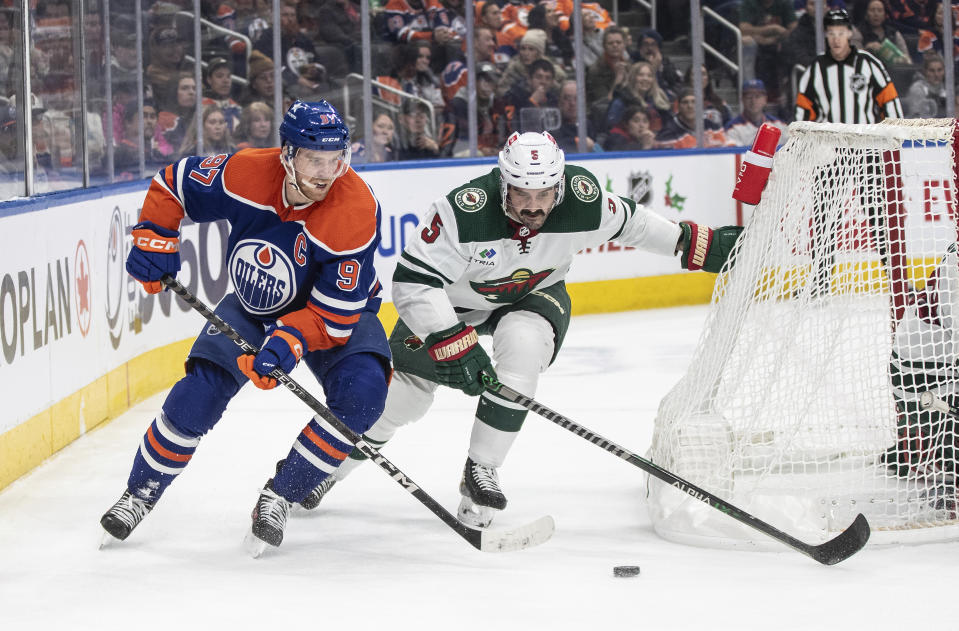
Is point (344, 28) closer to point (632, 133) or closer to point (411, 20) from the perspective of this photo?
point (411, 20)

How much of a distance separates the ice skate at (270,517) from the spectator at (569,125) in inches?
173

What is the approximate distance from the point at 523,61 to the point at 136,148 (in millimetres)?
2486

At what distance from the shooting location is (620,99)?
7188 mm

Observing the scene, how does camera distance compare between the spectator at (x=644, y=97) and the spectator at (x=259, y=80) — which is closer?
the spectator at (x=259, y=80)

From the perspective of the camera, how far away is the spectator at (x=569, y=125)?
7.03m

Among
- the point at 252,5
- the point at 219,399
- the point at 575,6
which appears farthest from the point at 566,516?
the point at 575,6

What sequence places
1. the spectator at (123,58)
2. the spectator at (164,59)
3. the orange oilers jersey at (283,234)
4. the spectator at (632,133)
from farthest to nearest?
1. the spectator at (632,133)
2. the spectator at (164,59)
3. the spectator at (123,58)
4. the orange oilers jersey at (283,234)

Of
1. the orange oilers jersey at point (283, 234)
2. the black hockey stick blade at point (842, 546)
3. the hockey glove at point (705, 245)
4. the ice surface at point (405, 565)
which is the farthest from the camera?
the hockey glove at point (705, 245)

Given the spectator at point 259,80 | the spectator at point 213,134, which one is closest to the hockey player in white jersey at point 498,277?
the spectator at point 213,134

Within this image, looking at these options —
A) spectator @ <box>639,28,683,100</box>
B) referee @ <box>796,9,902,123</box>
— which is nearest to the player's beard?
referee @ <box>796,9,902,123</box>

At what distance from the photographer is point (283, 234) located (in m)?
2.90

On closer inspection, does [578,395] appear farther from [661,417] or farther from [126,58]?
[126,58]

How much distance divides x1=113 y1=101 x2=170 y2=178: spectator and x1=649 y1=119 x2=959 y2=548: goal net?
2.65 meters

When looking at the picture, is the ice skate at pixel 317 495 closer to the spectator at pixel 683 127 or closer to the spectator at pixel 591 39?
the spectator at pixel 591 39
